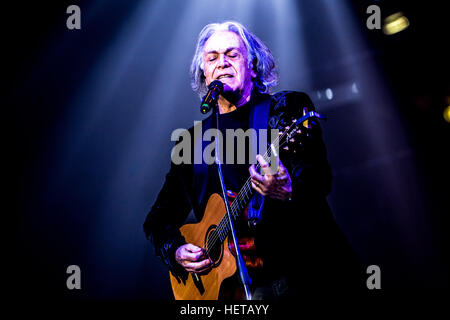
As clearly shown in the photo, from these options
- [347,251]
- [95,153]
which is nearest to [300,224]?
[347,251]

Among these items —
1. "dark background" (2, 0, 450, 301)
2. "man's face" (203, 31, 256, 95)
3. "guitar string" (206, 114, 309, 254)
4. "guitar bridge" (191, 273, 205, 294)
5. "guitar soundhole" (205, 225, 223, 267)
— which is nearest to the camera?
"guitar string" (206, 114, 309, 254)

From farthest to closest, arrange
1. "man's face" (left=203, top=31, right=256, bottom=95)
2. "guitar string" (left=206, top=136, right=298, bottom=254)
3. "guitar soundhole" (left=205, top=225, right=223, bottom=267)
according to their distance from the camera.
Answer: "man's face" (left=203, top=31, right=256, bottom=95), "guitar soundhole" (left=205, top=225, right=223, bottom=267), "guitar string" (left=206, top=136, right=298, bottom=254)

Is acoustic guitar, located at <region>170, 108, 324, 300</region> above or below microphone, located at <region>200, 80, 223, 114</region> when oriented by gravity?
below

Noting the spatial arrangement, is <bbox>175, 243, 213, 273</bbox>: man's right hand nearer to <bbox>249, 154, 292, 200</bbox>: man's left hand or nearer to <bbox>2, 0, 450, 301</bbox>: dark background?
<bbox>249, 154, 292, 200</bbox>: man's left hand

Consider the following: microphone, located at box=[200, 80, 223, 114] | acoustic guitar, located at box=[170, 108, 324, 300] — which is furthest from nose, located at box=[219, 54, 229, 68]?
acoustic guitar, located at box=[170, 108, 324, 300]

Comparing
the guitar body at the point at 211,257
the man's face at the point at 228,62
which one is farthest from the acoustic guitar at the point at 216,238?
the man's face at the point at 228,62

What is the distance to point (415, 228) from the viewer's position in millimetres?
4059

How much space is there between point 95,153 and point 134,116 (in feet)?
1.90

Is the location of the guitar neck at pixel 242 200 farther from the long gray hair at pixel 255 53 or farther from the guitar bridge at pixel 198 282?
the long gray hair at pixel 255 53

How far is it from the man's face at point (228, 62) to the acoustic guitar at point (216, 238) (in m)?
0.66

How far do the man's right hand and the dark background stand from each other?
1730 millimetres

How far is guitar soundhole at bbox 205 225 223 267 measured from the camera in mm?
2132

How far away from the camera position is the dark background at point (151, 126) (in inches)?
149

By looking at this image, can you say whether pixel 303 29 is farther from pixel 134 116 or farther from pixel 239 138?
pixel 239 138
